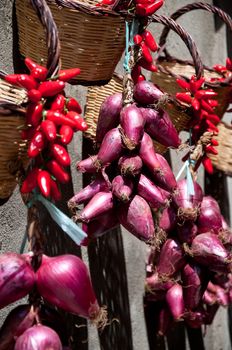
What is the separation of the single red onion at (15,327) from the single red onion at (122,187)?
251 millimetres

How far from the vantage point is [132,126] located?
100 centimetres

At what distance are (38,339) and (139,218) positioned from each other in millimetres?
283

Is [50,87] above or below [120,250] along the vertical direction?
above

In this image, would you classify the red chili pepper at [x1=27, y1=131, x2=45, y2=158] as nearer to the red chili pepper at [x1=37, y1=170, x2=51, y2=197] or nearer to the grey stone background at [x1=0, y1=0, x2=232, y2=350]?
the red chili pepper at [x1=37, y1=170, x2=51, y2=197]

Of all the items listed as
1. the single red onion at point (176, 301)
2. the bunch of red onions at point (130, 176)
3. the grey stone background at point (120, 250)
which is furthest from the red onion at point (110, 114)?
the single red onion at point (176, 301)

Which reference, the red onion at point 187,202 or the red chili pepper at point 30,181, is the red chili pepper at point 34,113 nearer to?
the red chili pepper at point 30,181

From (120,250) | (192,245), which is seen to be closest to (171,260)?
(192,245)

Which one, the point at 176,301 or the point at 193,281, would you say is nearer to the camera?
the point at 193,281

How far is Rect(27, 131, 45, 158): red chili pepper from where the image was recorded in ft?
2.70

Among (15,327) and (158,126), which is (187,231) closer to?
(158,126)

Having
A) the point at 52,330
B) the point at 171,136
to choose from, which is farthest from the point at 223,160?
the point at 52,330

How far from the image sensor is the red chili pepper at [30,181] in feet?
2.81

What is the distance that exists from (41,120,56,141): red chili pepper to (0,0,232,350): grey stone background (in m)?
0.48

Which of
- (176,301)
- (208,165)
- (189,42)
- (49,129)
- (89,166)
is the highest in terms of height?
(189,42)
